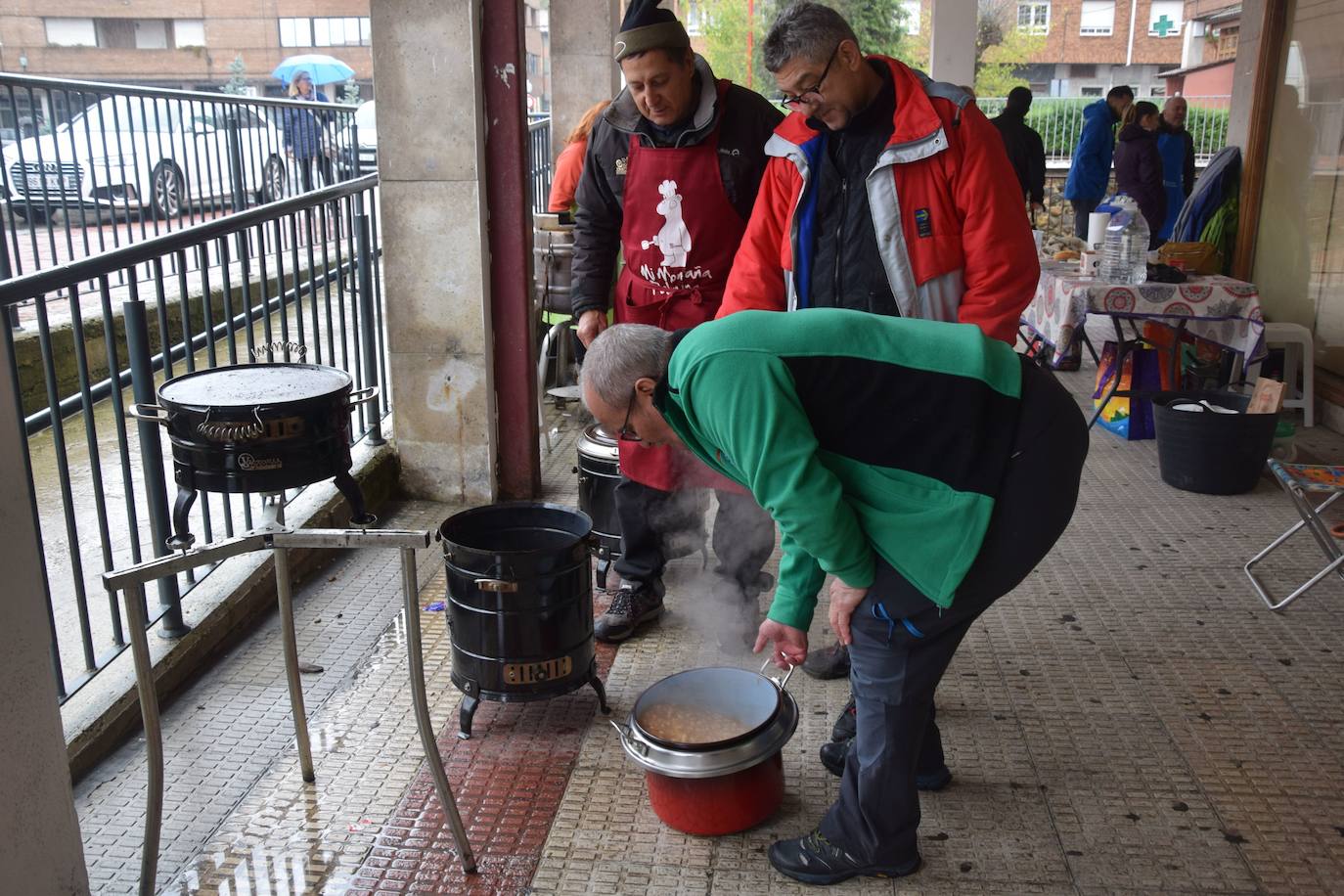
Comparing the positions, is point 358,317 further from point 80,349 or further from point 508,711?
point 508,711

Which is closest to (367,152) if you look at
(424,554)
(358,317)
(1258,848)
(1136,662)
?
(358,317)

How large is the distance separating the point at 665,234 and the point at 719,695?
1.68 meters

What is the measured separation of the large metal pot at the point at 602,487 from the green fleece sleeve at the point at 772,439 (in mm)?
2080

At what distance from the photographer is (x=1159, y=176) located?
401 inches

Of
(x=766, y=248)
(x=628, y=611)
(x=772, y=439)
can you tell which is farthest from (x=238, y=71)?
(x=772, y=439)

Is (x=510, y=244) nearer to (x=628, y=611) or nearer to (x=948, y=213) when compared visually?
(x=628, y=611)

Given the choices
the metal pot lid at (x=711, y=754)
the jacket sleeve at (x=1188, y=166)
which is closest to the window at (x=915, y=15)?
the jacket sleeve at (x=1188, y=166)

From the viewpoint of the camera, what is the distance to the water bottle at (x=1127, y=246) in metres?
6.07

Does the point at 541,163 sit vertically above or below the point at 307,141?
below

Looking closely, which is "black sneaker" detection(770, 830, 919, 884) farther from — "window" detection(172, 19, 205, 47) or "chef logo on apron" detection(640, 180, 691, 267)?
"window" detection(172, 19, 205, 47)

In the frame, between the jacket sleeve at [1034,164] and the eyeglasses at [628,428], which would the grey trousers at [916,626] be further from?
the jacket sleeve at [1034,164]

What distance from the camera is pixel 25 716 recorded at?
6.73ft

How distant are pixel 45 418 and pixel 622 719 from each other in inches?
137

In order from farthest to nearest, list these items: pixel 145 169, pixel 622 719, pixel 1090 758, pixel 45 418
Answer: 1. pixel 145 169
2. pixel 45 418
3. pixel 622 719
4. pixel 1090 758
